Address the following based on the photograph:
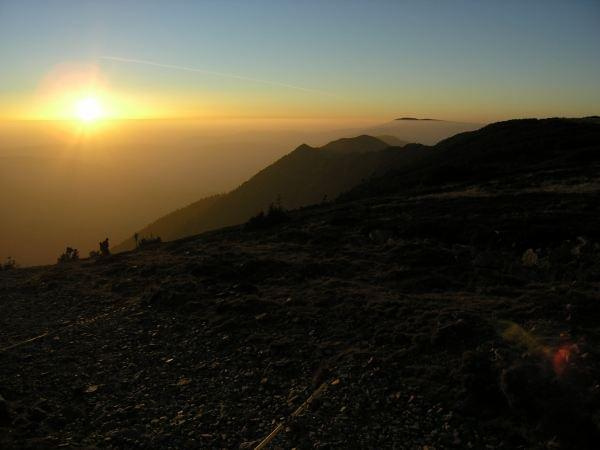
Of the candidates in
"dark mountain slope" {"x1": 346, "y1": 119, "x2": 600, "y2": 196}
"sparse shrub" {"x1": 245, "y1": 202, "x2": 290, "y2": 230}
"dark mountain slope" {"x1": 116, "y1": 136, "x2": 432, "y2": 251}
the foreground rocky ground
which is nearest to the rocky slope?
the foreground rocky ground

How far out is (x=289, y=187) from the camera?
116812 mm

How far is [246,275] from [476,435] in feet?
34.7

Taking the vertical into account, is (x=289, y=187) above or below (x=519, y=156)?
below

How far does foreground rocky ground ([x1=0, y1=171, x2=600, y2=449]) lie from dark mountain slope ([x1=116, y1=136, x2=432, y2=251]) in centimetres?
7325

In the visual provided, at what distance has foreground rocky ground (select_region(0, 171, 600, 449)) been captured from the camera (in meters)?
6.92

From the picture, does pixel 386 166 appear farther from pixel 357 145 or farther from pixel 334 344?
pixel 334 344

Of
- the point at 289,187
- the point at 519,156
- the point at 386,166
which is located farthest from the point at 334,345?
the point at 289,187

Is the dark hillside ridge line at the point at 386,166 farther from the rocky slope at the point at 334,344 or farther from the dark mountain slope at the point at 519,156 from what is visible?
the rocky slope at the point at 334,344

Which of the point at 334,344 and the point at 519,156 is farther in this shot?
the point at 519,156

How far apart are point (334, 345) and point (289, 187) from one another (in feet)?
354

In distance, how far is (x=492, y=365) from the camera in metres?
7.59

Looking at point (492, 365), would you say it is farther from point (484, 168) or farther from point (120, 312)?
point (484, 168)

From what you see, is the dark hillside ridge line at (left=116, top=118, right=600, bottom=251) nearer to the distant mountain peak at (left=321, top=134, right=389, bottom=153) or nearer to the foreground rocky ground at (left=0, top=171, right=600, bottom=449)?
the distant mountain peak at (left=321, top=134, right=389, bottom=153)

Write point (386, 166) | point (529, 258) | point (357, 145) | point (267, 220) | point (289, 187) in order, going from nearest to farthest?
point (529, 258) < point (267, 220) < point (386, 166) < point (289, 187) < point (357, 145)
